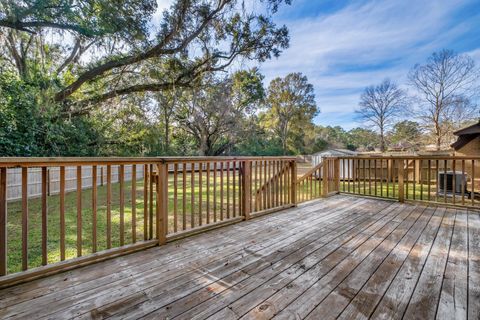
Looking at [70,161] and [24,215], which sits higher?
[70,161]

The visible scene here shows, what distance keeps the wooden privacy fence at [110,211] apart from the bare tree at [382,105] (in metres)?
15.7

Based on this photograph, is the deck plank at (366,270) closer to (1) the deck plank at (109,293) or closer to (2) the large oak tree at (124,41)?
(1) the deck plank at (109,293)

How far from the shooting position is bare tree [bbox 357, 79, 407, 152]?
1547 cm

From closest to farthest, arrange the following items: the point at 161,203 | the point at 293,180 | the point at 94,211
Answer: the point at 94,211 → the point at 161,203 → the point at 293,180

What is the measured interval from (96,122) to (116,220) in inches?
263

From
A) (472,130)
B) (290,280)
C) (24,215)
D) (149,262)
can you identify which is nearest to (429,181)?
(472,130)

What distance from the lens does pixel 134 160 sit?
2113 mm

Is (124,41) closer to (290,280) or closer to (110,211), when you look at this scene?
(110,211)

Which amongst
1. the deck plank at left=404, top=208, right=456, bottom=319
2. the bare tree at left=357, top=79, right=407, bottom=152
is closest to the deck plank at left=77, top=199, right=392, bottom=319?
the deck plank at left=404, top=208, right=456, bottom=319

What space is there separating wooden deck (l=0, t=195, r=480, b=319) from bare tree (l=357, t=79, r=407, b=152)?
52.1 feet

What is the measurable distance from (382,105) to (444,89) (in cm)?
487

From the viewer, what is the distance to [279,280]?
1.71m

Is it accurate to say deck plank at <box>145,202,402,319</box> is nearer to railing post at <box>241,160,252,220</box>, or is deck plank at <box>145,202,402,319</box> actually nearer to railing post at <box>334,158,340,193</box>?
railing post at <box>241,160,252,220</box>

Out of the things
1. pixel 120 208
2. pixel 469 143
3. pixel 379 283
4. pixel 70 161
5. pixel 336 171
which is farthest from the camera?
pixel 469 143
